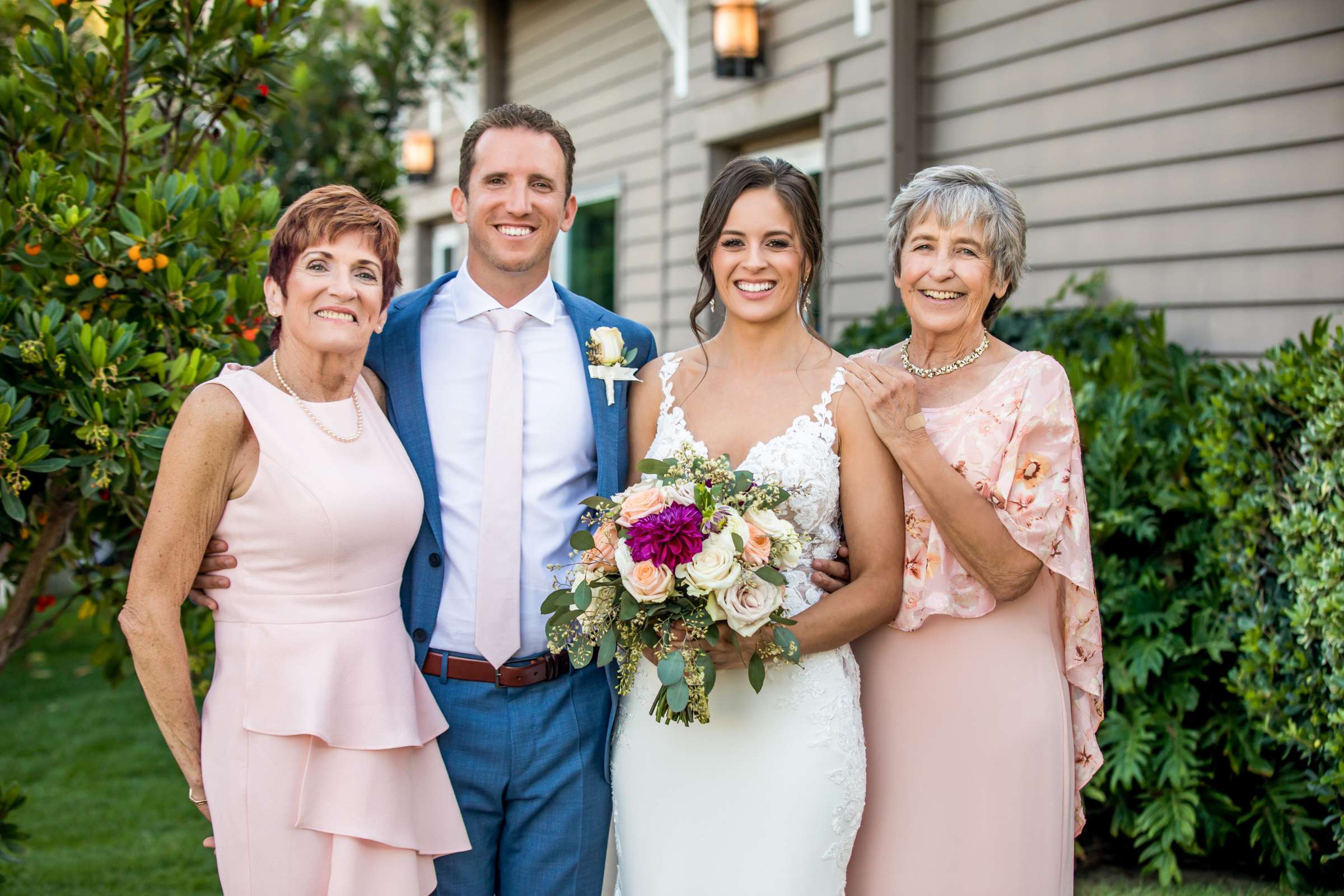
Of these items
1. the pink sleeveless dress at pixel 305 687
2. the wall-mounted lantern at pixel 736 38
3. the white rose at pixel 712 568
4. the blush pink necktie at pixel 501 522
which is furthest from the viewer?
the wall-mounted lantern at pixel 736 38

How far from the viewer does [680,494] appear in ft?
8.24

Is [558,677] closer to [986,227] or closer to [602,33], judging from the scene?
[986,227]

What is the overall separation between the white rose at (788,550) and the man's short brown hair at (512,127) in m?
1.16

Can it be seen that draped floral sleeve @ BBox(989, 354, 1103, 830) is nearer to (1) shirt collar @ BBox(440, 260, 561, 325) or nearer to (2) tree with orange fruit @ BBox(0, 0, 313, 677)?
(1) shirt collar @ BBox(440, 260, 561, 325)

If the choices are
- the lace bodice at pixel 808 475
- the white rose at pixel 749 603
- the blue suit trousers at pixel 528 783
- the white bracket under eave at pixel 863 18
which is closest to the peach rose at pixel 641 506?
the white rose at pixel 749 603

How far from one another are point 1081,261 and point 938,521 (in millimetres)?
3201

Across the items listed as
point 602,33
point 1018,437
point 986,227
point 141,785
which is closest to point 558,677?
point 1018,437

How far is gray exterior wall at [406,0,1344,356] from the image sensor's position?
4.62 metres

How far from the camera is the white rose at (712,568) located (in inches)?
94.7

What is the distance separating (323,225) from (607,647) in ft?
3.64

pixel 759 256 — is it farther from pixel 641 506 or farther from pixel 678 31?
pixel 678 31

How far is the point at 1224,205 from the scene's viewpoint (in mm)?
4910

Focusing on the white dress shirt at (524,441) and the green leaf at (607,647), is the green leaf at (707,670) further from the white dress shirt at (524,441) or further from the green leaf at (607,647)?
the white dress shirt at (524,441)

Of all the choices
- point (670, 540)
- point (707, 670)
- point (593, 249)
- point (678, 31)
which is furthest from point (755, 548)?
point (593, 249)
